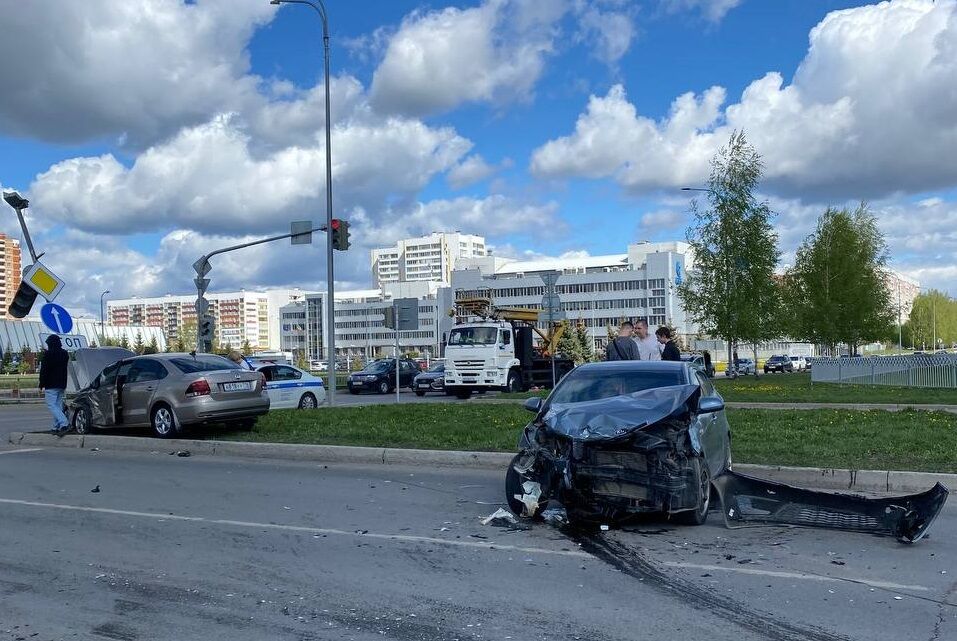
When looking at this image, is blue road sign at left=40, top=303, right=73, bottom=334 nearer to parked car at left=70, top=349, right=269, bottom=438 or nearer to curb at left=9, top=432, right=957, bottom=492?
parked car at left=70, top=349, right=269, bottom=438

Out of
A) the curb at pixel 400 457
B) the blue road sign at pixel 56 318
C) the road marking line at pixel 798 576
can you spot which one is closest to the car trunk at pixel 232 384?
the curb at pixel 400 457

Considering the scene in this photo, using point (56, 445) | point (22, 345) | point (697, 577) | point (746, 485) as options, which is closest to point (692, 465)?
point (746, 485)

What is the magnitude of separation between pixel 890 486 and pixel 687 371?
279cm

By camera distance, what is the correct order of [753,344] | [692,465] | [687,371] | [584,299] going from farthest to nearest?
[584,299] < [753,344] < [687,371] < [692,465]

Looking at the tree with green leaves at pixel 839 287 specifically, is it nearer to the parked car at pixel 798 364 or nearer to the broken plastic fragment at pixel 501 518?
the parked car at pixel 798 364

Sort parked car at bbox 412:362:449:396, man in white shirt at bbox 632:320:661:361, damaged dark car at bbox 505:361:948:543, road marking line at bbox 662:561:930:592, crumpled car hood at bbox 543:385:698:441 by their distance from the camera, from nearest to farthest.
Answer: road marking line at bbox 662:561:930:592
damaged dark car at bbox 505:361:948:543
crumpled car hood at bbox 543:385:698:441
man in white shirt at bbox 632:320:661:361
parked car at bbox 412:362:449:396

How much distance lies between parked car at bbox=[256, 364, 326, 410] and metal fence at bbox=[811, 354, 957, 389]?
21220mm

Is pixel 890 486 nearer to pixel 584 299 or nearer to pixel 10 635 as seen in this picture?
pixel 10 635

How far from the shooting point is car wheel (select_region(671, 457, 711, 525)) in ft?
25.4

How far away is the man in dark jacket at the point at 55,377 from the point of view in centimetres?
1555

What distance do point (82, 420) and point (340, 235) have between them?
8.93 m

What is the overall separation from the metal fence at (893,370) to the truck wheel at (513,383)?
47.0 ft

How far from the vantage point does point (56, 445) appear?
15.8 meters

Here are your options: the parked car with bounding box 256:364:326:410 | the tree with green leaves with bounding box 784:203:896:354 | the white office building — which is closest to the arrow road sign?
the parked car with bounding box 256:364:326:410
